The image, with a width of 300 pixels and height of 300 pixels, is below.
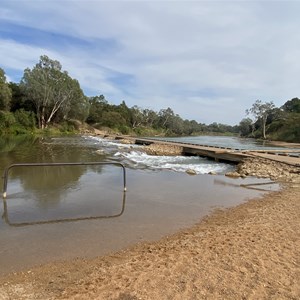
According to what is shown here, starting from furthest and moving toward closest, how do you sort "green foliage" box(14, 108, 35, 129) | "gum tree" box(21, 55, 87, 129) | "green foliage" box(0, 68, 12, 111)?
"gum tree" box(21, 55, 87, 129) < "green foliage" box(14, 108, 35, 129) < "green foliage" box(0, 68, 12, 111)

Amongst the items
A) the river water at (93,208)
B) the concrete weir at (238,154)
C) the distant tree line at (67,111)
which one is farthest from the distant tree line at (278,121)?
the river water at (93,208)

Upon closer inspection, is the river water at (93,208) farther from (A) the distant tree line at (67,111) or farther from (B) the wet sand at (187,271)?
(A) the distant tree line at (67,111)

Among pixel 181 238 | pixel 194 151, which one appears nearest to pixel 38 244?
pixel 181 238

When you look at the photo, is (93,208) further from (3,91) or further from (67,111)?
(67,111)

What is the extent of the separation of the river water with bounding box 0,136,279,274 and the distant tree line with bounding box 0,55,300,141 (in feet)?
118

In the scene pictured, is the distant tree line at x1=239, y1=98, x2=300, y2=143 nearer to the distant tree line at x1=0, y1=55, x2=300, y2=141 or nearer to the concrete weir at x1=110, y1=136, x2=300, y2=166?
the distant tree line at x1=0, y1=55, x2=300, y2=141

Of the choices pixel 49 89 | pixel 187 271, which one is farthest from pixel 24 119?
pixel 187 271

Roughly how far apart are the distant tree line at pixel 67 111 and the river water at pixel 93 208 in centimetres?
3582

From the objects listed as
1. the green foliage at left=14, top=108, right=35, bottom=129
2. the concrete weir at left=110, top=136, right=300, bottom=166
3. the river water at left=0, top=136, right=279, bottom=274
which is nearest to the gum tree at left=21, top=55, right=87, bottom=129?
the green foliage at left=14, top=108, right=35, bottom=129

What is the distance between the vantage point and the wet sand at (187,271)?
3725 mm

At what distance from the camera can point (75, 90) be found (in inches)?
2435

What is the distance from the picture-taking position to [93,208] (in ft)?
27.5

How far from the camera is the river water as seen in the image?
571cm

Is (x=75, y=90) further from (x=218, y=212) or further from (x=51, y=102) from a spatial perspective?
(x=218, y=212)
